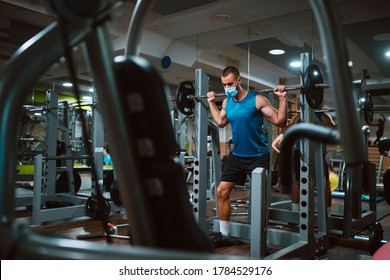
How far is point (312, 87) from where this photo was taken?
90.2 inches

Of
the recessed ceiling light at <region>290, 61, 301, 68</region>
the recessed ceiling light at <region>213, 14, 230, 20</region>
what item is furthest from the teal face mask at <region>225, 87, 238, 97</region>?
the recessed ceiling light at <region>290, 61, 301, 68</region>

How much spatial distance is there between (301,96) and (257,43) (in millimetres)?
2968

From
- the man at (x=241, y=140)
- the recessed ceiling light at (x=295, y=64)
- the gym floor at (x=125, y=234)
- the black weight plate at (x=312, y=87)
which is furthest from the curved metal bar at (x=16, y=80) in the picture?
Answer: the recessed ceiling light at (x=295, y=64)

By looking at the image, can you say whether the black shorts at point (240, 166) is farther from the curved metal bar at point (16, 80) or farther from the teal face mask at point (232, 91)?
the curved metal bar at point (16, 80)

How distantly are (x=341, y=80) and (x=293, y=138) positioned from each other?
13cm

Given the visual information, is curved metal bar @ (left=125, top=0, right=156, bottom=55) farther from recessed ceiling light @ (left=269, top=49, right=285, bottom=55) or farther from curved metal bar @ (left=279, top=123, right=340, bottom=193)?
recessed ceiling light @ (left=269, top=49, right=285, bottom=55)

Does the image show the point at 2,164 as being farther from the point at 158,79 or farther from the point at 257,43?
the point at 257,43

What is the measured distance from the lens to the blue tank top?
2.85 metres

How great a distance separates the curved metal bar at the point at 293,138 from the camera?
1.89ft

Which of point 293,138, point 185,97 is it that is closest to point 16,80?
point 293,138

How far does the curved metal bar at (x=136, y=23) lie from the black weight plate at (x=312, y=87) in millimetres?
1678

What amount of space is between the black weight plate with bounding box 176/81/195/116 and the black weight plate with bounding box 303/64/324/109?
1.17 metres

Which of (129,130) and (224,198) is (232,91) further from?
(129,130)
